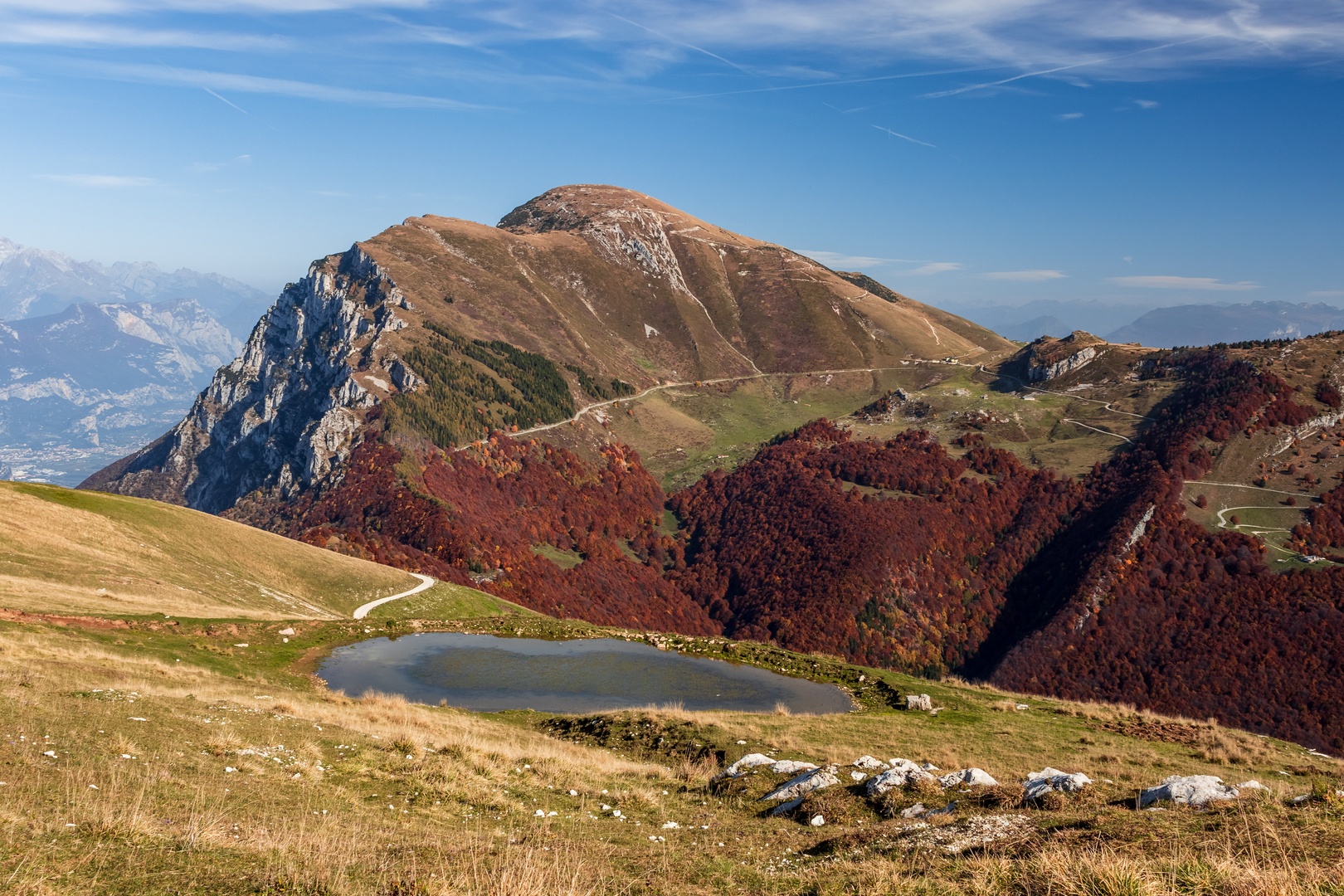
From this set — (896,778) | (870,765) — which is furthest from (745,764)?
(896,778)

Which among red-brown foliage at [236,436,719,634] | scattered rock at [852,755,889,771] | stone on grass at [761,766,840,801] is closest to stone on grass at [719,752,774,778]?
stone on grass at [761,766,840,801]

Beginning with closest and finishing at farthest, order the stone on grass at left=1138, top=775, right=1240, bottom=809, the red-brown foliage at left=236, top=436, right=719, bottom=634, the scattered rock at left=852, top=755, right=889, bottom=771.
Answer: the stone on grass at left=1138, top=775, right=1240, bottom=809 → the scattered rock at left=852, top=755, right=889, bottom=771 → the red-brown foliage at left=236, top=436, right=719, bottom=634

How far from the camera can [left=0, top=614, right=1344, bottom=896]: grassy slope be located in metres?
10.1

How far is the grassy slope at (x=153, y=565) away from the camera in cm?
4450

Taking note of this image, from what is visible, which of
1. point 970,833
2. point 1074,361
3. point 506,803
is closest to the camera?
point 970,833

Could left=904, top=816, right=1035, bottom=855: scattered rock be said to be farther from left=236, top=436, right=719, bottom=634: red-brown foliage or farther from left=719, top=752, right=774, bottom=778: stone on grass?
left=236, top=436, right=719, bottom=634: red-brown foliage

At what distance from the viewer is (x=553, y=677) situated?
5056 centimetres

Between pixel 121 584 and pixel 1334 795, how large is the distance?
60.9 m

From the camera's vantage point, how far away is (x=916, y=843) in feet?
44.5

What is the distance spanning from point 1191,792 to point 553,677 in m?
40.9

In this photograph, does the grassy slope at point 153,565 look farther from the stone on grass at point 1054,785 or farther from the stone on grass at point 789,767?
the stone on grass at point 1054,785

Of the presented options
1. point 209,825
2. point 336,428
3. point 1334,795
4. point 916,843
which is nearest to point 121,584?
point 209,825

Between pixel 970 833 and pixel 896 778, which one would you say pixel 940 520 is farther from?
pixel 970 833

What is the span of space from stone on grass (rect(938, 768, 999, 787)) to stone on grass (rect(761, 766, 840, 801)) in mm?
2979
